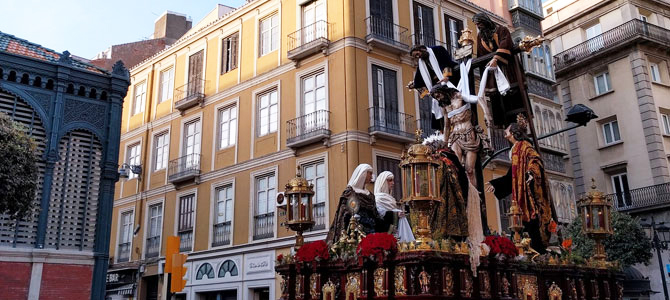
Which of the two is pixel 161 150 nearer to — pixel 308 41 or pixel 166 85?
pixel 166 85

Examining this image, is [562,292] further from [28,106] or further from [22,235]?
[28,106]

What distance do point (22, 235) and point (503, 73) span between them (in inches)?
545

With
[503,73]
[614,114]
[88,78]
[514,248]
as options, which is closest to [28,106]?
[88,78]

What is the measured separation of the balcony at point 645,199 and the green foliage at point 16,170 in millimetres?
25593

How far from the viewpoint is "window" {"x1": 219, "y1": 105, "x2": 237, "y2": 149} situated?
27969 millimetres

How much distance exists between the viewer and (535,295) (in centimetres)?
748

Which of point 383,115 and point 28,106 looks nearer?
point 28,106

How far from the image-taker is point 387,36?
2503 centimetres

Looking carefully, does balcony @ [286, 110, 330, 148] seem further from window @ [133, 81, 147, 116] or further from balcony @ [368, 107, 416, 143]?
window @ [133, 81, 147, 116]

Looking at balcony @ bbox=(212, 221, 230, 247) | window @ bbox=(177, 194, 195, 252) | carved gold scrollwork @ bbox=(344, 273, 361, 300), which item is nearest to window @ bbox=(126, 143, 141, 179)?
window @ bbox=(177, 194, 195, 252)

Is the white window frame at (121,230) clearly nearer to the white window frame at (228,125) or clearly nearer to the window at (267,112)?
the white window frame at (228,125)

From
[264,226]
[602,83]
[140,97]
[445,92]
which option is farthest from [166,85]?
[445,92]

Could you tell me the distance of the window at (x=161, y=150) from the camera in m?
31.5

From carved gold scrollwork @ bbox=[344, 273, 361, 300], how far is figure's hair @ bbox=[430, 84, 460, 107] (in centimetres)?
292
